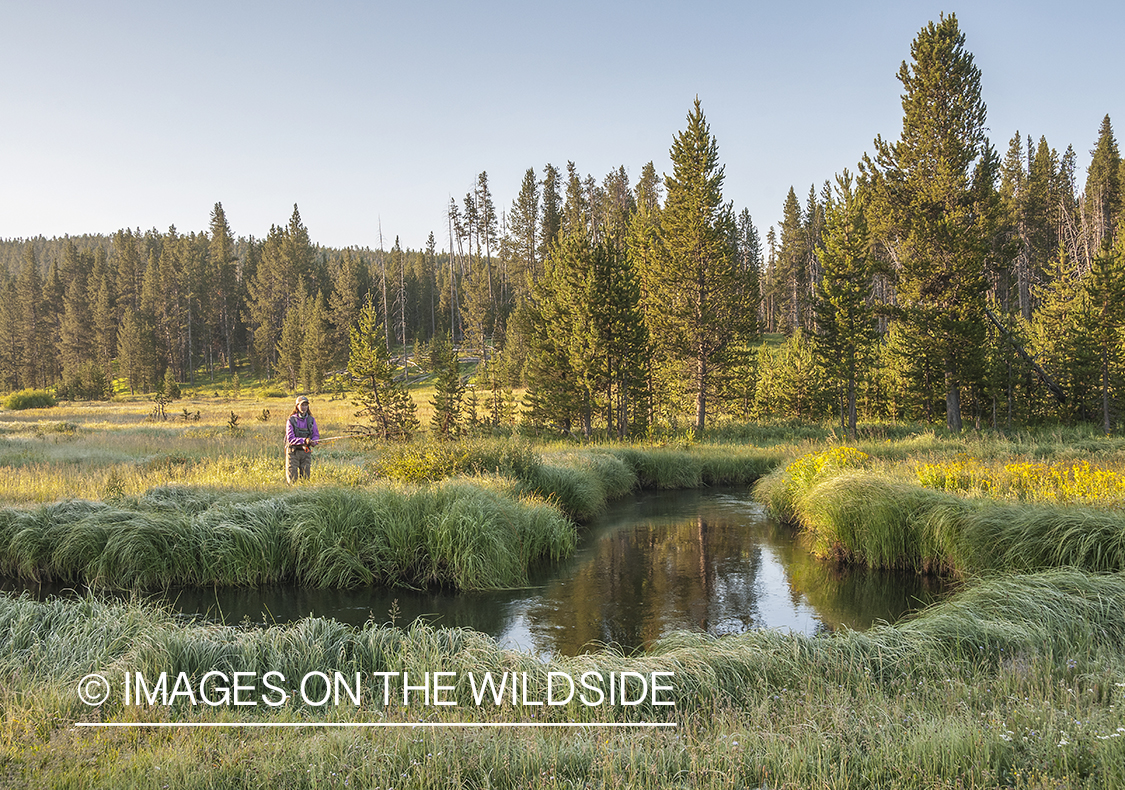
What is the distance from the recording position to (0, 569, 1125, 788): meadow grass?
13.1 ft

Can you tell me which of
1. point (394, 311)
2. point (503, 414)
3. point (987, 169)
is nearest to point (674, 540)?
point (503, 414)

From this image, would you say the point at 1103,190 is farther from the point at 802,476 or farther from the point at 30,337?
the point at 30,337

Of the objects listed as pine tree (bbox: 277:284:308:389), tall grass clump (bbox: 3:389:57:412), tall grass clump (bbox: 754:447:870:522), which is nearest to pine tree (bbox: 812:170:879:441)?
tall grass clump (bbox: 754:447:870:522)

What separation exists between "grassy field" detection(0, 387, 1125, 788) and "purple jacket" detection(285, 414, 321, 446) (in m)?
1.29

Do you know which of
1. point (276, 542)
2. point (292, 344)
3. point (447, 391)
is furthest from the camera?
point (292, 344)

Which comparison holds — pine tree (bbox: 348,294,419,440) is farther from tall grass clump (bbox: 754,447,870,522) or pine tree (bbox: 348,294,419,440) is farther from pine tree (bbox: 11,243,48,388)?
pine tree (bbox: 11,243,48,388)

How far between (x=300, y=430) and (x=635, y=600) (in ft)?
27.5

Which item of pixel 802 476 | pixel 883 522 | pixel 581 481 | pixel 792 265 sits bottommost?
pixel 883 522

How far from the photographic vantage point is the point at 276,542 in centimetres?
1246

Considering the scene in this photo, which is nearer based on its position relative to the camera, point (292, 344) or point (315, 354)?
point (315, 354)

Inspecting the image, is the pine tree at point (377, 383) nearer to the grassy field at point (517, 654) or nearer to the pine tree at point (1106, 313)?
the grassy field at point (517, 654)

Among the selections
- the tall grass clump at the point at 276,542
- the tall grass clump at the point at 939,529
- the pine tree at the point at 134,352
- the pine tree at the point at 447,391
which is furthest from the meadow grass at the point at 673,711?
the pine tree at the point at 134,352

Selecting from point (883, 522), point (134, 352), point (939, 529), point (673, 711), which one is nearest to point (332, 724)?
point (673, 711)

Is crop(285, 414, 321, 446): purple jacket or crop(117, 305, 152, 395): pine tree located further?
crop(117, 305, 152, 395): pine tree
